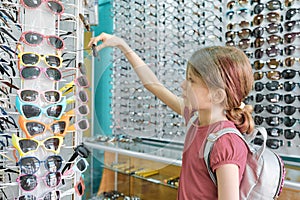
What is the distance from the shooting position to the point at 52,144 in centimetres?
84

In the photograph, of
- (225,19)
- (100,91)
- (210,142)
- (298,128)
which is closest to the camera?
(210,142)

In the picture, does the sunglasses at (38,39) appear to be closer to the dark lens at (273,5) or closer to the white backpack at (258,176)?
the white backpack at (258,176)

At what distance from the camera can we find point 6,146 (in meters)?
0.87

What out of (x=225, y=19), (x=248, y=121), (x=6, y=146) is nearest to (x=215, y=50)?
(x=248, y=121)

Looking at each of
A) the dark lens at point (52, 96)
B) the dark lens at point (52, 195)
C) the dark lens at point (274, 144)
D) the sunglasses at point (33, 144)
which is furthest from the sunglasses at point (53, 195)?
the dark lens at point (274, 144)

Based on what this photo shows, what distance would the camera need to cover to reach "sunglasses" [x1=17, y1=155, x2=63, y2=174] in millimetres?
794

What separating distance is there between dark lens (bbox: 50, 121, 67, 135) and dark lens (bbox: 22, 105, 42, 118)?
6 centimetres

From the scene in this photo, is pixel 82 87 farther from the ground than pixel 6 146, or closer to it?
farther from the ground

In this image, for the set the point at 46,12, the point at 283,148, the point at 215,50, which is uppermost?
the point at 46,12

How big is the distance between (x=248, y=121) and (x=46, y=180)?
0.56 metres

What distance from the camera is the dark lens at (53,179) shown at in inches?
32.5

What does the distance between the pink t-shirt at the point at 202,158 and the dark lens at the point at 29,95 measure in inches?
17.0

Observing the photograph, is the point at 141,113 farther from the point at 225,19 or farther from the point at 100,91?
the point at 225,19

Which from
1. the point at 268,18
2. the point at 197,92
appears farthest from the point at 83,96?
the point at 268,18
